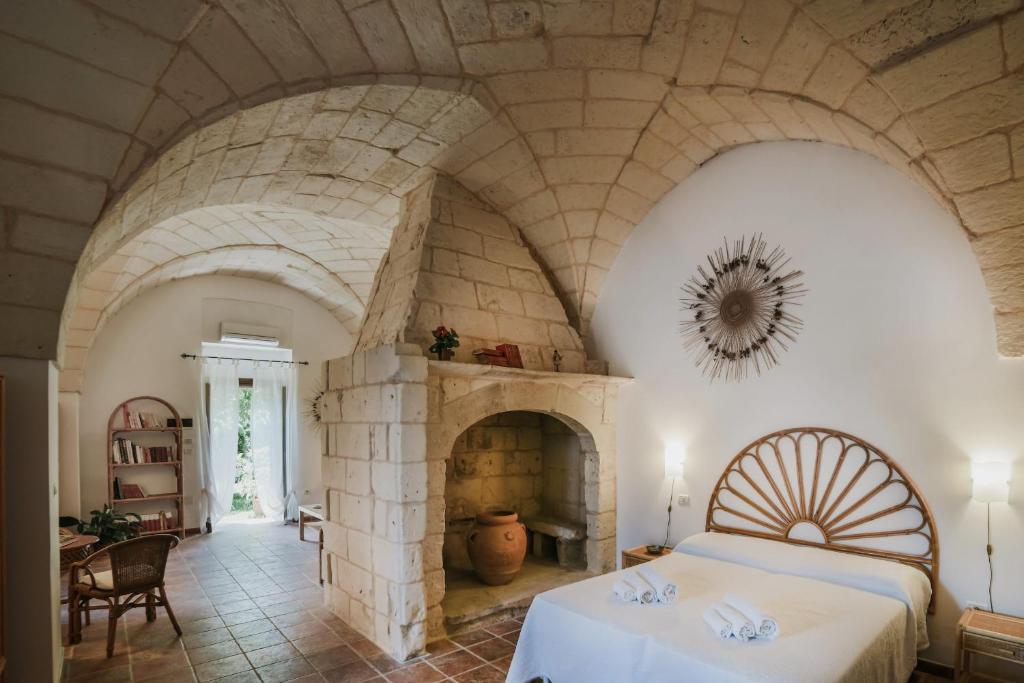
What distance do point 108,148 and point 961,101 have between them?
12.1 ft

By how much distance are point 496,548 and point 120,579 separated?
2.54 meters

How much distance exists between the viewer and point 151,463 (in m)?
6.80

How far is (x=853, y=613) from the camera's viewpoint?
101 inches

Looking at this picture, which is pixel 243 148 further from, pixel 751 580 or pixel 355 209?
pixel 751 580

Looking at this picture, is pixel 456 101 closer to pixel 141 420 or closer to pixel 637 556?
pixel 637 556

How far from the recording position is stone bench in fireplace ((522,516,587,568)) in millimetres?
4849

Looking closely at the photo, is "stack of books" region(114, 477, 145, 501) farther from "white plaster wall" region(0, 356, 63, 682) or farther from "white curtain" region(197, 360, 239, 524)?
"white plaster wall" region(0, 356, 63, 682)

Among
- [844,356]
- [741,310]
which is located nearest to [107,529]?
[741,310]

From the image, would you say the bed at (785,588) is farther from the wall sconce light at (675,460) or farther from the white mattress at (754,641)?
the wall sconce light at (675,460)

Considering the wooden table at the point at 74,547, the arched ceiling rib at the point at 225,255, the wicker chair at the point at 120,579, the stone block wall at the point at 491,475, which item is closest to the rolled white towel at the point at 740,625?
the stone block wall at the point at 491,475

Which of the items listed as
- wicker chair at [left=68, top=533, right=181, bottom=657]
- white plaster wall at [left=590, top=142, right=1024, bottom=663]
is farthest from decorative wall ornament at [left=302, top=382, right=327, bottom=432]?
white plaster wall at [left=590, top=142, right=1024, bottom=663]

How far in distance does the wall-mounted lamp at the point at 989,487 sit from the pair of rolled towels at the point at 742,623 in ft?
4.68

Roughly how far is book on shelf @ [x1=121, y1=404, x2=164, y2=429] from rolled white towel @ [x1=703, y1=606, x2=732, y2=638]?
6.91 m

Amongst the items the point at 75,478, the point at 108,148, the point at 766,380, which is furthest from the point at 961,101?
the point at 75,478
